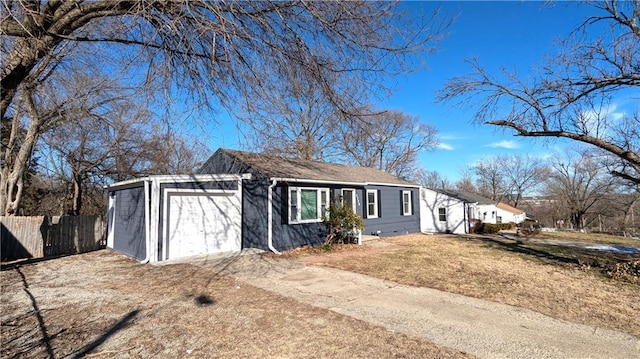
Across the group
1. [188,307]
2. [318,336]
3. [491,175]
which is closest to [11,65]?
[188,307]

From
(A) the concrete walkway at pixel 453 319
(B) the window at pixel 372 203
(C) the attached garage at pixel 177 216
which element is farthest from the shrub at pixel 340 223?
(A) the concrete walkway at pixel 453 319

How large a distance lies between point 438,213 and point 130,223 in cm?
1760

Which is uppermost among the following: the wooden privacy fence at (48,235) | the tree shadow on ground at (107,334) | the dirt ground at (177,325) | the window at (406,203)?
the window at (406,203)

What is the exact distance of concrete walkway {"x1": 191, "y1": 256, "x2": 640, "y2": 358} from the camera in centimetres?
383

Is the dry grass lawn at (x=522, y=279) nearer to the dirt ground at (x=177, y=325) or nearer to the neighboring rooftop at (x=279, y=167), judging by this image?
the dirt ground at (x=177, y=325)

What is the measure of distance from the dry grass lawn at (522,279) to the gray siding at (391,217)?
3.65 m

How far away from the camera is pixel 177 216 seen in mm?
9984

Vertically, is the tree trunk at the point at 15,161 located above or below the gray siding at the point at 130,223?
above

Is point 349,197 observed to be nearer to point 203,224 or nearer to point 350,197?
point 350,197

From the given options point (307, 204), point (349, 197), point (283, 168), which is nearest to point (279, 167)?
point (283, 168)

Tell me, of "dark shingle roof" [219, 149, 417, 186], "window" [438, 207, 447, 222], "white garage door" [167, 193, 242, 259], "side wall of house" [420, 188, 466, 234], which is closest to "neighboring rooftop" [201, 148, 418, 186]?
"dark shingle roof" [219, 149, 417, 186]

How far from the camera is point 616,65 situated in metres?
8.03

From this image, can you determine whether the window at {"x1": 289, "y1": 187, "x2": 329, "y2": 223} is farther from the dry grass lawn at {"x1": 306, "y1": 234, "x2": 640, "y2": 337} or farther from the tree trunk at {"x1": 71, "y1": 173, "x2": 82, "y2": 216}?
the tree trunk at {"x1": 71, "y1": 173, "x2": 82, "y2": 216}

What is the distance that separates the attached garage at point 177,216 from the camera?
9461mm
